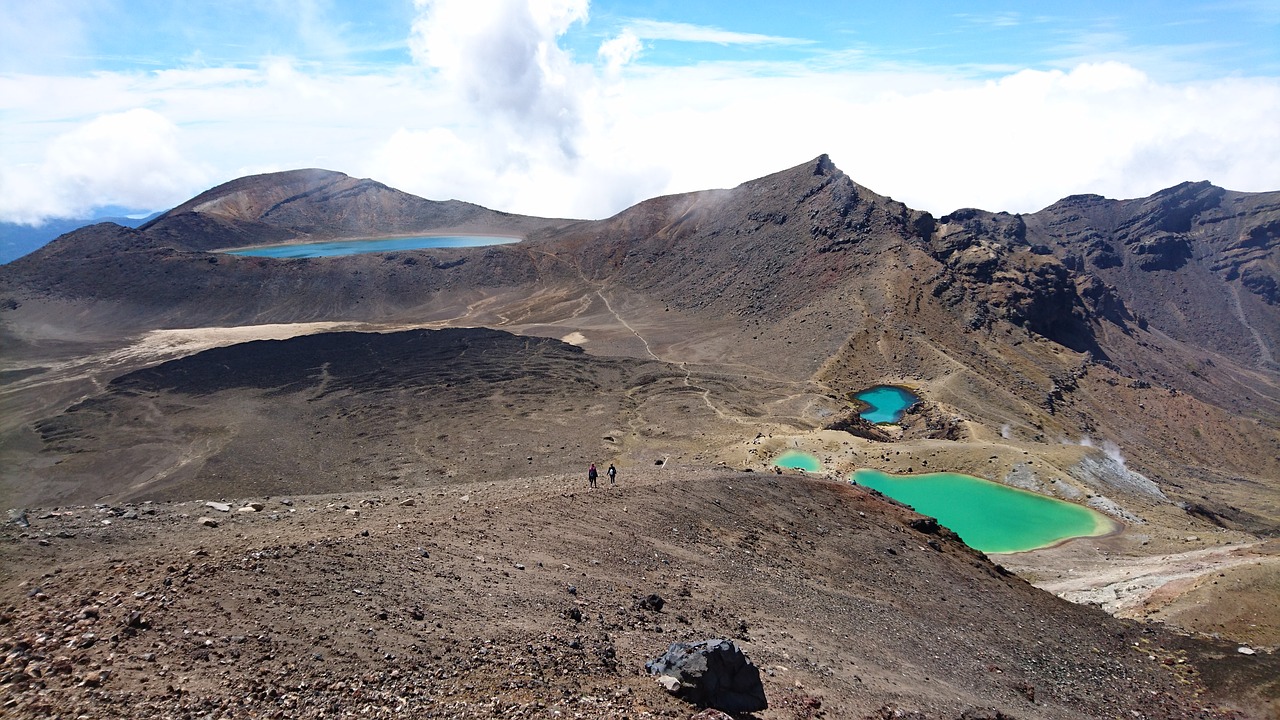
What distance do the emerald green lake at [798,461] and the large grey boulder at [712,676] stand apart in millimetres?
37440

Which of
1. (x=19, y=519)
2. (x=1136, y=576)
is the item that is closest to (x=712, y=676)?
(x=19, y=519)

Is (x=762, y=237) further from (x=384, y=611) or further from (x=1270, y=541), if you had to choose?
(x=384, y=611)

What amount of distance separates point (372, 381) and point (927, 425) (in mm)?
57590

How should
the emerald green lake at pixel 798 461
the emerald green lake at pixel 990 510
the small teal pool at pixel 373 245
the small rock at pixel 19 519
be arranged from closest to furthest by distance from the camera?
1. the small rock at pixel 19 519
2. the emerald green lake at pixel 990 510
3. the emerald green lake at pixel 798 461
4. the small teal pool at pixel 373 245

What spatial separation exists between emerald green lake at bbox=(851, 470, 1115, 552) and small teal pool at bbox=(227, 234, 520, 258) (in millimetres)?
142585

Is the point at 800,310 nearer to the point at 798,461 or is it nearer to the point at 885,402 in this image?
the point at 885,402

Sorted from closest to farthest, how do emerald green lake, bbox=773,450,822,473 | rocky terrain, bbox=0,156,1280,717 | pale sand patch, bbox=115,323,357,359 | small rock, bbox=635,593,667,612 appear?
rocky terrain, bbox=0,156,1280,717 → small rock, bbox=635,593,667,612 → emerald green lake, bbox=773,450,822,473 → pale sand patch, bbox=115,323,357,359

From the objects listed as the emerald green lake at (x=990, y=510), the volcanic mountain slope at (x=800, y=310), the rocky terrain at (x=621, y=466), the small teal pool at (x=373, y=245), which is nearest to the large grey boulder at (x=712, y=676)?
the rocky terrain at (x=621, y=466)

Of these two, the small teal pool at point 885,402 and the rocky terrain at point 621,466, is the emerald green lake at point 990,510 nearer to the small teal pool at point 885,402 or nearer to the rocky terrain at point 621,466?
the rocky terrain at point 621,466

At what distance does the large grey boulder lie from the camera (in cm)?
1382

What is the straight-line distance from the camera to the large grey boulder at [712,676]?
1382 cm

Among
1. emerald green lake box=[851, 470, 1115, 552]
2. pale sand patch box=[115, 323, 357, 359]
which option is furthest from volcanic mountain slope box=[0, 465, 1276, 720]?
pale sand patch box=[115, 323, 357, 359]

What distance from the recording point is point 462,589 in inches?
682

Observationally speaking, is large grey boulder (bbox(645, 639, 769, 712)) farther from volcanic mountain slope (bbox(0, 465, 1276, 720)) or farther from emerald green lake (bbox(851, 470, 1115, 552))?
emerald green lake (bbox(851, 470, 1115, 552))
